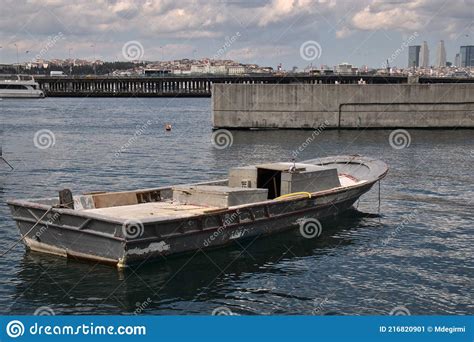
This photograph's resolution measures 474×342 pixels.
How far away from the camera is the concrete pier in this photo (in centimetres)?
7050

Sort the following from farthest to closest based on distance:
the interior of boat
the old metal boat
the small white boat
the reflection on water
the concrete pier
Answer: the small white boat, the concrete pier, the interior of boat, the old metal boat, the reflection on water

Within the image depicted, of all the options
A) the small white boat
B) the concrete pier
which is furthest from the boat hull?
the small white boat

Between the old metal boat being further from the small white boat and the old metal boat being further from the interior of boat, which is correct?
the small white boat

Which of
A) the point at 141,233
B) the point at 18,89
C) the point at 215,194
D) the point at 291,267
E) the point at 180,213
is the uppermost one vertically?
the point at 18,89

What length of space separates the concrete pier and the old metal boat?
Result: 1655 inches

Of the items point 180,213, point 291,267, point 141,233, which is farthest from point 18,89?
point 291,267

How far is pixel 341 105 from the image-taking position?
71000mm

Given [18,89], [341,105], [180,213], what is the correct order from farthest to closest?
Result: [18,89] → [341,105] → [180,213]

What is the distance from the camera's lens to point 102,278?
18.9 metres

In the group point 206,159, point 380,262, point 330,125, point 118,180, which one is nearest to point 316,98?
point 330,125

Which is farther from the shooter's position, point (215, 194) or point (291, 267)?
point (215, 194)

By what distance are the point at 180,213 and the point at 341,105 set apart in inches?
2035

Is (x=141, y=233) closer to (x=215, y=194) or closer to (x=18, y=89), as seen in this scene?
(x=215, y=194)

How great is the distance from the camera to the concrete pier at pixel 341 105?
7050cm
